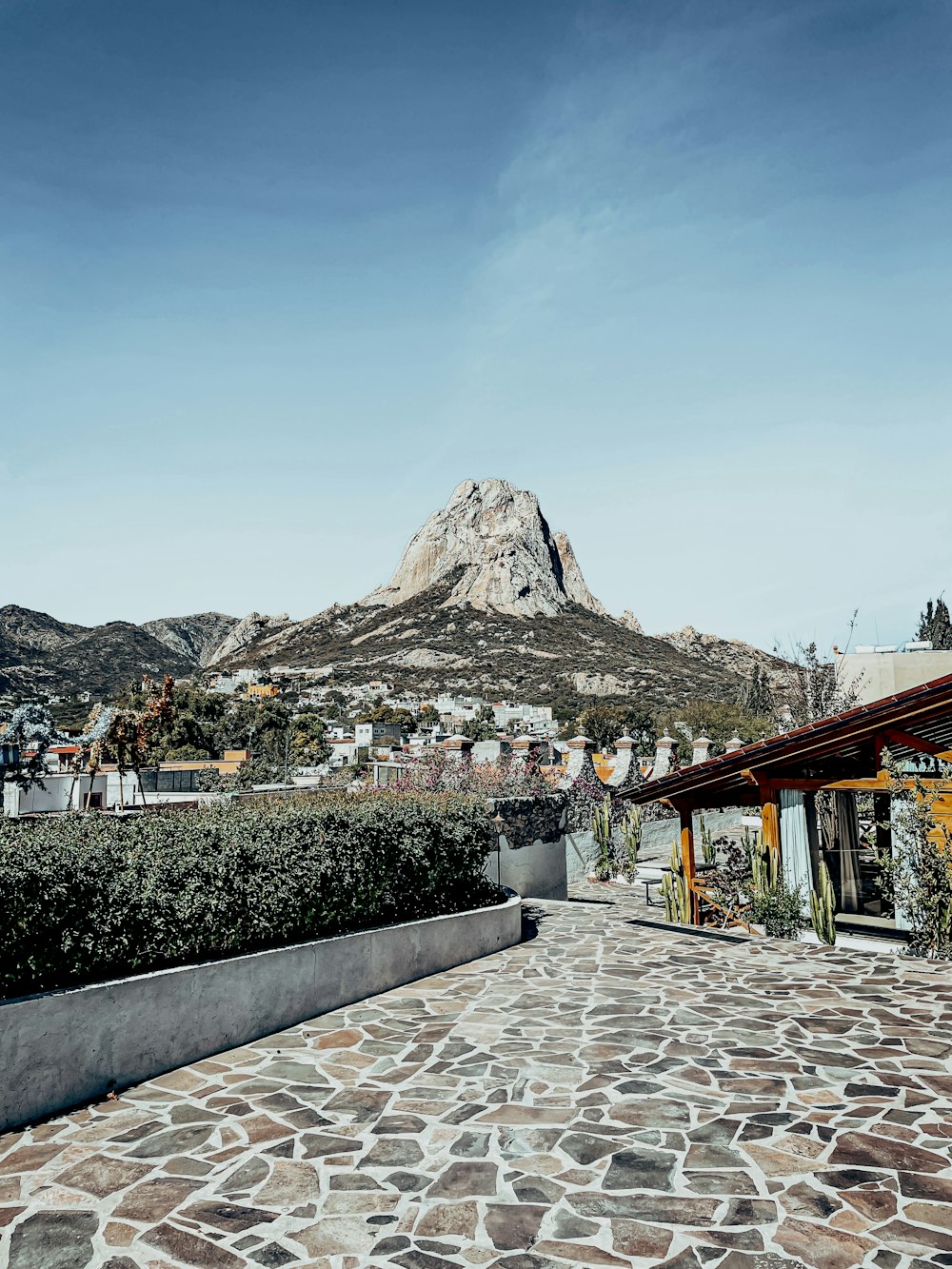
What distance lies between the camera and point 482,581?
11794 centimetres

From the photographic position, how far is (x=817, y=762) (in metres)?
11.9

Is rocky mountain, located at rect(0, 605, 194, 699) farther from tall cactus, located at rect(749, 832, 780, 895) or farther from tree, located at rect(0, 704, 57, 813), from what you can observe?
tall cactus, located at rect(749, 832, 780, 895)

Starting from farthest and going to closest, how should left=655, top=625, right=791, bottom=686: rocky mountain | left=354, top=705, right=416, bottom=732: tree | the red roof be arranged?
left=655, top=625, right=791, bottom=686: rocky mountain, left=354, top=705, right=416, bottom=732: tree, the red roof

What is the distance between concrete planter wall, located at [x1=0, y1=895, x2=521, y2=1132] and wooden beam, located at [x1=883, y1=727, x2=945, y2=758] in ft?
20.4

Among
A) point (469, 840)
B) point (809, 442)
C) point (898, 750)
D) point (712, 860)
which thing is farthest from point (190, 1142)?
point (809, 442)

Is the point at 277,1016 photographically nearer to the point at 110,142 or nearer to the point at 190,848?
the point at 190,848

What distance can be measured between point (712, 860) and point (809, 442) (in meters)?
8.74

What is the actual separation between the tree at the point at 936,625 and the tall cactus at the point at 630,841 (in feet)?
89.5

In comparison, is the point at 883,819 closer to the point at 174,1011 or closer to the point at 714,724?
the point at 174,1011

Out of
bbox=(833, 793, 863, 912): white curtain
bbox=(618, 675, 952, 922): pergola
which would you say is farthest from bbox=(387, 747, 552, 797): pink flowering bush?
bbox=(833, 793, 863, 912): white curtain

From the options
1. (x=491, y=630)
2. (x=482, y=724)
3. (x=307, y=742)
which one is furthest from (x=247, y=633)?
(x=482, y=724)

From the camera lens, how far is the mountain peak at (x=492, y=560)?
115188mm

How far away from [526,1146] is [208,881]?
327 centimetres

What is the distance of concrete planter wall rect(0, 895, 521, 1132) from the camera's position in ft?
17.5
